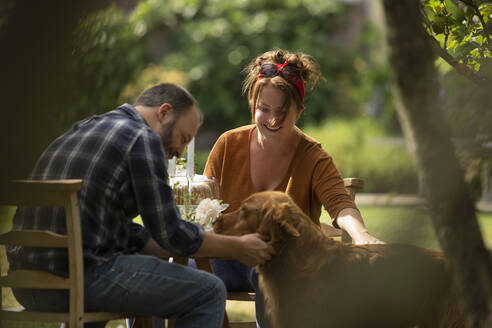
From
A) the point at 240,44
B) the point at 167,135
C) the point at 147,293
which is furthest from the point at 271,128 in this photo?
the point at 240,44

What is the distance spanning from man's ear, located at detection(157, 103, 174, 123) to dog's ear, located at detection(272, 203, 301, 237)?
0.69 m

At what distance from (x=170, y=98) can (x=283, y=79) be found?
1069 mm

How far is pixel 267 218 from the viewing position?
2.71m

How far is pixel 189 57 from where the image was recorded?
Result: 14.6 m

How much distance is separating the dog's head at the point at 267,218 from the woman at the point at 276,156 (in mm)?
572

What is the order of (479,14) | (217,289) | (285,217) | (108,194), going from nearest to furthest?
(479,14), (108,194), (217,289), (285,217)

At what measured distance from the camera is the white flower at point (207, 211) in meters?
2.88

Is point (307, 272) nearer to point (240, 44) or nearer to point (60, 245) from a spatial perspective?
point (60, 245)

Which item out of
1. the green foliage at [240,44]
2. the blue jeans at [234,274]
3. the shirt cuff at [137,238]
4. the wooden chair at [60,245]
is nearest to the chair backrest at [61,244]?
the wooden chair at [60,245]

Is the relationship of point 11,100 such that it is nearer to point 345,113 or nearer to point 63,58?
point 63,58

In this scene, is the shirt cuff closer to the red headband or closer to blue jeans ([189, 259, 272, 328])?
blue jeans ([189, 259, 272, 328])

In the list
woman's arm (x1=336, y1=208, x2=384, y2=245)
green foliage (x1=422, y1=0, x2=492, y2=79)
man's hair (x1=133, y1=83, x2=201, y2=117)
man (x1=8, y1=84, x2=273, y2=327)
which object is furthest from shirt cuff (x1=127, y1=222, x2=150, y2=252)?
green foliage (x1=422, y1=0, x2=492, y2=79)

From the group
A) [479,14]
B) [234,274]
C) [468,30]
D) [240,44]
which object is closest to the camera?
[479,14]

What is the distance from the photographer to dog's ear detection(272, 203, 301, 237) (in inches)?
104
